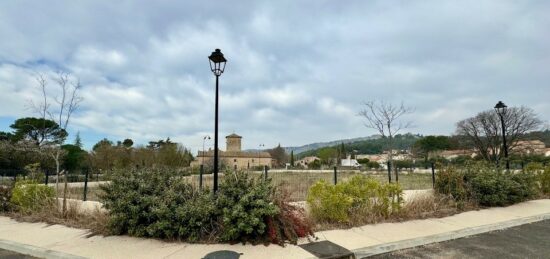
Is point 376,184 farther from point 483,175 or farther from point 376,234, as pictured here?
point 483,175

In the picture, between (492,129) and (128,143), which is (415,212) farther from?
(128,143)

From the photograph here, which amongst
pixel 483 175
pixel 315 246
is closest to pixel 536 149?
pixel 483 175

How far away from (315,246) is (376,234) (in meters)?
1.59

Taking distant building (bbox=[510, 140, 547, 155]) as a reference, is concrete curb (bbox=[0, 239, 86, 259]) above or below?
below

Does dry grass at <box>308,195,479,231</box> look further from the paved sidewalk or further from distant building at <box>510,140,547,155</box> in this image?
distant building at <box>510,140,547,155</box>

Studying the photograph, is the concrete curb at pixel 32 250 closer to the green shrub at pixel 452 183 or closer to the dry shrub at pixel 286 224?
the dry shrub at pixel 286 224

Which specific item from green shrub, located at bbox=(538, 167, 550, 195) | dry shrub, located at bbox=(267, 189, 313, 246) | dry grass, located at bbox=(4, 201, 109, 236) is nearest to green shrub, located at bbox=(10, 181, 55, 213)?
dry grass, located at bbox=(4, 201, 109, 236)

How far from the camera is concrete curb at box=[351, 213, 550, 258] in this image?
17.6 feet

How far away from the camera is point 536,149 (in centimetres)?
4362

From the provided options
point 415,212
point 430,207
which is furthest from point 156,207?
point 430,207

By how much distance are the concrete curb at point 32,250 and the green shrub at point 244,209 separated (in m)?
2.35

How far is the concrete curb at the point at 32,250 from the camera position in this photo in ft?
17.2

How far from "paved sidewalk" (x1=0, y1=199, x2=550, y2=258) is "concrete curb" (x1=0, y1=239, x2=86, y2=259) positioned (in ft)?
0.06

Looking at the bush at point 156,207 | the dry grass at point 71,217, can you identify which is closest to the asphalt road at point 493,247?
the bush at point 156,207
